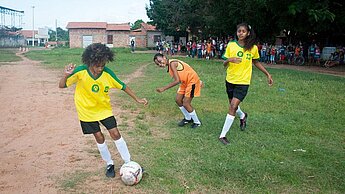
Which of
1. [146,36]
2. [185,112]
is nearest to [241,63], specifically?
[185,112]

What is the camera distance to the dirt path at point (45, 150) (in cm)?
447

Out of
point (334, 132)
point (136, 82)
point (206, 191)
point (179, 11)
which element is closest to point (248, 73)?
point (334, 132)

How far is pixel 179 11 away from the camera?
38.8 meters

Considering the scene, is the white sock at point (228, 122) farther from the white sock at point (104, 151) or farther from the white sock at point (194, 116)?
the white sock at point (104, 151)

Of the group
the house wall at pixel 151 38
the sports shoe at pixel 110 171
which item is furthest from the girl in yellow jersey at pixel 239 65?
the house wall at pixel 151 38

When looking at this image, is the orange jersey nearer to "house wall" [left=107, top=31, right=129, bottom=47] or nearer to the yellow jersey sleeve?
the yellow jersey sleeve

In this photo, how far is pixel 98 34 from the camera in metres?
61.3

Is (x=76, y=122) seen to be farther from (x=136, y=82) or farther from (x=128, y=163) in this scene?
(x=136, y=82)

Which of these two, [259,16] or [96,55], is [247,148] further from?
[259,16]

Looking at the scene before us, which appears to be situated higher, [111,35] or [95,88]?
[111,35]

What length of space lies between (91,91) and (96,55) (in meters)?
0.47

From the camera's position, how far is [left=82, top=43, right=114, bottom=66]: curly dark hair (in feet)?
14.1

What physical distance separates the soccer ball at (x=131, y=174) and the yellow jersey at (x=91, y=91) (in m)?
0.71

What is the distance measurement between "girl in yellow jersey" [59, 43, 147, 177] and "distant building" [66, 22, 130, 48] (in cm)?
5758
